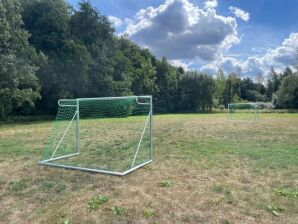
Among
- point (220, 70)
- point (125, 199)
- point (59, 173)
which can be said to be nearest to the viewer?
point (125, 199)

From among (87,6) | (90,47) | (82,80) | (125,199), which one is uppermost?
(87,6)

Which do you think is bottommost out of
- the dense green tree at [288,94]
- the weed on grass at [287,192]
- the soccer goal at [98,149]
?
the weed on grass at [287,192]

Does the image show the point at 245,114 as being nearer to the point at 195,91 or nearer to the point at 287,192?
the point at 195,91

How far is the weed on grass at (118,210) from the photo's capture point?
171 inches

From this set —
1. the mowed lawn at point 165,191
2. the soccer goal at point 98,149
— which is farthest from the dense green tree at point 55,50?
the mowed lawn at point 165,191

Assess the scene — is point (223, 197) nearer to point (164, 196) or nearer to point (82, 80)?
point (164, 196)

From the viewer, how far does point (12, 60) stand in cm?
1888

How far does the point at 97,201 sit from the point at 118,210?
51 centimetres

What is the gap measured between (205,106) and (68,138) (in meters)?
40.4

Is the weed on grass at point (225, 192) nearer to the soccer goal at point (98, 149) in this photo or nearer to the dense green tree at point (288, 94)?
the soccer goal at point (98, 149)

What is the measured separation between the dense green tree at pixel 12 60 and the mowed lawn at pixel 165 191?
38.6 ft

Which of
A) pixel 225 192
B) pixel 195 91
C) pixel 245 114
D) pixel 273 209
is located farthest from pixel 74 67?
pixel 195 91

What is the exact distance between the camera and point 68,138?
1154 cm

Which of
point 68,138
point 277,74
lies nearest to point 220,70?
point 277,74
